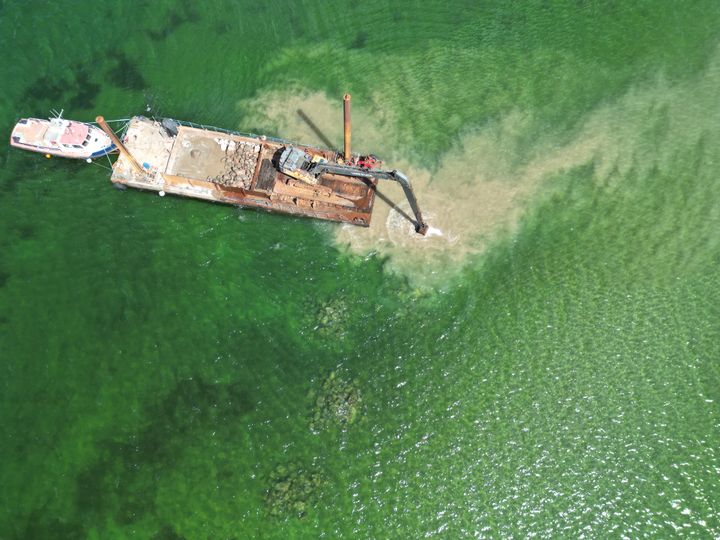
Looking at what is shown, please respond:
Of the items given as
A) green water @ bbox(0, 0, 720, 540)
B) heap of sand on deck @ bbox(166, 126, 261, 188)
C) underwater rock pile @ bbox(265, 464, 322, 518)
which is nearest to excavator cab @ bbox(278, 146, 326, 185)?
heap of sand on deck @ bbox(166, 126, 261, 188)

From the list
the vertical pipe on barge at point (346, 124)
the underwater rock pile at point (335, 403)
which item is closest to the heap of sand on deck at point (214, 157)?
the vertical pipe on barge at point (346, 124)

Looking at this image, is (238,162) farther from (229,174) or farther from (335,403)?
(335,403)

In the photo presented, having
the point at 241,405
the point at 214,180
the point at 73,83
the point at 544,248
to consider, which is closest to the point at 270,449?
the point at 241,405

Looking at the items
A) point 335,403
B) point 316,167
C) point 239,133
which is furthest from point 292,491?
point 239,133

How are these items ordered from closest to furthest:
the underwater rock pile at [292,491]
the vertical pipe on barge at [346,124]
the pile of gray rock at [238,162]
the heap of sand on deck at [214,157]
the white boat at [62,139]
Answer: the vertical pipe on barge at [346,124] < the underwater rock pile at [292,491] < the pile of gray rock at [238,162] < the heap of sand on deck at [214,157] < the white boat at [62,139]

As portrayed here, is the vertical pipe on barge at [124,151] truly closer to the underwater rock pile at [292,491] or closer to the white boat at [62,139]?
the white boat at [62,139]
